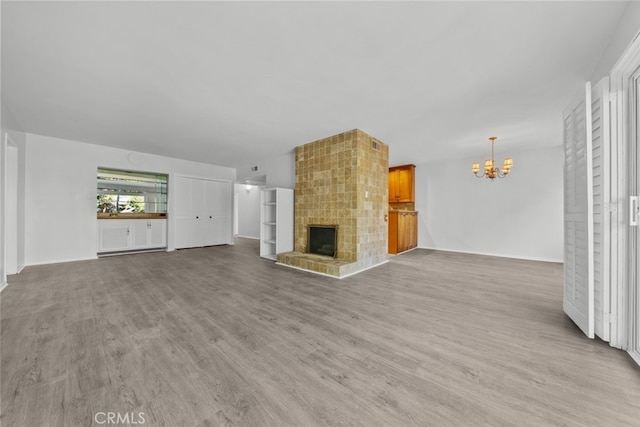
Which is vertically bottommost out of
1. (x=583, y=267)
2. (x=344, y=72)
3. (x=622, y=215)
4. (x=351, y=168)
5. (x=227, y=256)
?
(x=227, y=256)

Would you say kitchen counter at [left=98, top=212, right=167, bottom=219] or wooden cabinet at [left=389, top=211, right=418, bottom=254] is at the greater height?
kitchen counter at [left=98, top=212, right=167, bottom=219]

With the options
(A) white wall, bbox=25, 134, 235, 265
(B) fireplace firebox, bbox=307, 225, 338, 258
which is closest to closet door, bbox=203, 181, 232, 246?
(A) white wall, bbox=25, 134, 235, 265

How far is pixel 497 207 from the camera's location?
5719 millimetres

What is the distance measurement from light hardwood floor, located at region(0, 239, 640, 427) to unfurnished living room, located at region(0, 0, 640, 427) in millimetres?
15

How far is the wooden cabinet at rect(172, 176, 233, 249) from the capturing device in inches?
250

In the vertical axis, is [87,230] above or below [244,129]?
below

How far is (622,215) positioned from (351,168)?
304cm

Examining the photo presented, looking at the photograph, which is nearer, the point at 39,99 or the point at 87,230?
the point at 39,99

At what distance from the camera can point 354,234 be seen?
13.2 feet

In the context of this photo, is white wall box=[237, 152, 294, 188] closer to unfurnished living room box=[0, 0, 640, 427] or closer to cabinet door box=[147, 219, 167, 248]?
unfurnished living room box=[0, 0, 640, 427]

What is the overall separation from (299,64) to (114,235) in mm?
6050

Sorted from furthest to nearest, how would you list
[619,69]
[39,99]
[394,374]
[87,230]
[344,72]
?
1. [87,230]
2. [39,99]
3. [344,72]
4. [619,69]
5. [394,374]

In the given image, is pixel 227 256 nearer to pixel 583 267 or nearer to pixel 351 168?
pixel 351 168

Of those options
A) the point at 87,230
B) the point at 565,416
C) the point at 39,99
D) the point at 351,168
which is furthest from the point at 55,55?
the point at 565,416
